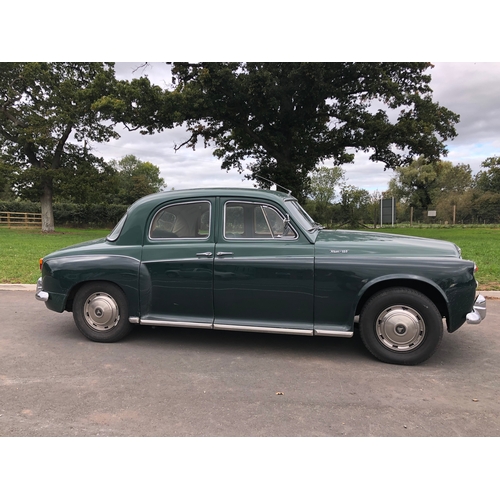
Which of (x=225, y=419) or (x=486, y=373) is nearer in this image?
(x=225, y=419)

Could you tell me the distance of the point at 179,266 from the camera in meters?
4.36

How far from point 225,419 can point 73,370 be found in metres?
1.85

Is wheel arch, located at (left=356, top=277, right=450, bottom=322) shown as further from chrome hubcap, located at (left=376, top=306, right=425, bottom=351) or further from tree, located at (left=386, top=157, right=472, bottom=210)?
tree, located at (left=386, top=157, right=472, bottom=210)

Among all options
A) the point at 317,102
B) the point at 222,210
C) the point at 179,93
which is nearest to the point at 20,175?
the point at 179,93

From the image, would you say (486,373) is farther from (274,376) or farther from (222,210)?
(222,210)

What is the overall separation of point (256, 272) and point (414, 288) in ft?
5.53

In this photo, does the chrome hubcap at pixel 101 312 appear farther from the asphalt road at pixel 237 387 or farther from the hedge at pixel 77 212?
the hedge at pixel 77 212

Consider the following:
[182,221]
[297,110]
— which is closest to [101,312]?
[182,221]

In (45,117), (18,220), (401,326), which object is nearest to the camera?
(401,326)

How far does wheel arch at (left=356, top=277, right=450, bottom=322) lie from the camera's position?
3.94 metres

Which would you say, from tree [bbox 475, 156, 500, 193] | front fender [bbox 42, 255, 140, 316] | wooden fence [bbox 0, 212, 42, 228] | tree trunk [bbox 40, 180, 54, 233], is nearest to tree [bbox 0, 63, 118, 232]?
tree trunk [bbox 40, 180, 54, 233]

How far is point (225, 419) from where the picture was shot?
9.54 ft

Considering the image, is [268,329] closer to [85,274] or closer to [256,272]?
[256,272]

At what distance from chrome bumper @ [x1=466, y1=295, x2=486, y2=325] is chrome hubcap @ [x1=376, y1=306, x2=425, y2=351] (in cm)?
50
